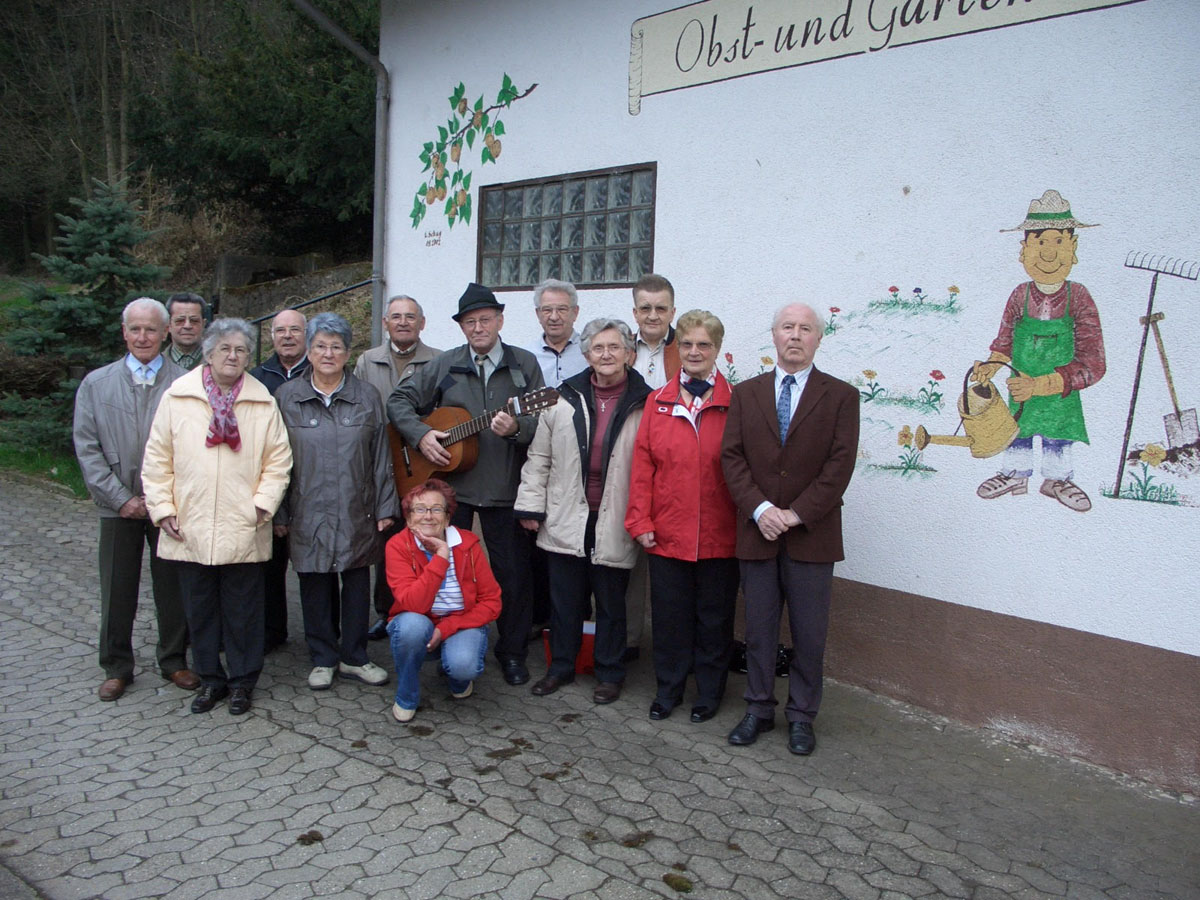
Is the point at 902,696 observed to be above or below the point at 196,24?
below

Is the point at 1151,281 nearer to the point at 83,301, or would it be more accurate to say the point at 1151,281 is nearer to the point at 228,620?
the point at 228,620

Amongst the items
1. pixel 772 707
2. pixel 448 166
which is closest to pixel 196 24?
pixel 448 166

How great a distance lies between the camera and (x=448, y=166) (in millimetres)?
7223

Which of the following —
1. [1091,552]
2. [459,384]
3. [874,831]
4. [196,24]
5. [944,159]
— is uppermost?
[196,24]

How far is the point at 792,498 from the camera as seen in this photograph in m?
3.98

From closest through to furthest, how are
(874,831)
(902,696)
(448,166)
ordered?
(874,831), (902,696), (448,166)

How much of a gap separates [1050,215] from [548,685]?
314 centimetres

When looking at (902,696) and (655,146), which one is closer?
(902,696)

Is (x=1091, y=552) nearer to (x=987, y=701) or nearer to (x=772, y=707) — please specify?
(x=987, y=701)

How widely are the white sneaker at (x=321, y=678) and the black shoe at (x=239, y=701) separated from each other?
0.31 m

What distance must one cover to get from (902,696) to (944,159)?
2577 millimetres

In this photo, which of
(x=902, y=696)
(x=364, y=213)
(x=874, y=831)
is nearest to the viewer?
(x=874, y=831)

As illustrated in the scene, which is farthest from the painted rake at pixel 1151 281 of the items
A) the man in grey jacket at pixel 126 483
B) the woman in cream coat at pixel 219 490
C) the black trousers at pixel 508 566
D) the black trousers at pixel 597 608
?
the man in grey jacket at pixel 126 483

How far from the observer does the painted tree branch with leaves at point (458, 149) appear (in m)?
6.80
